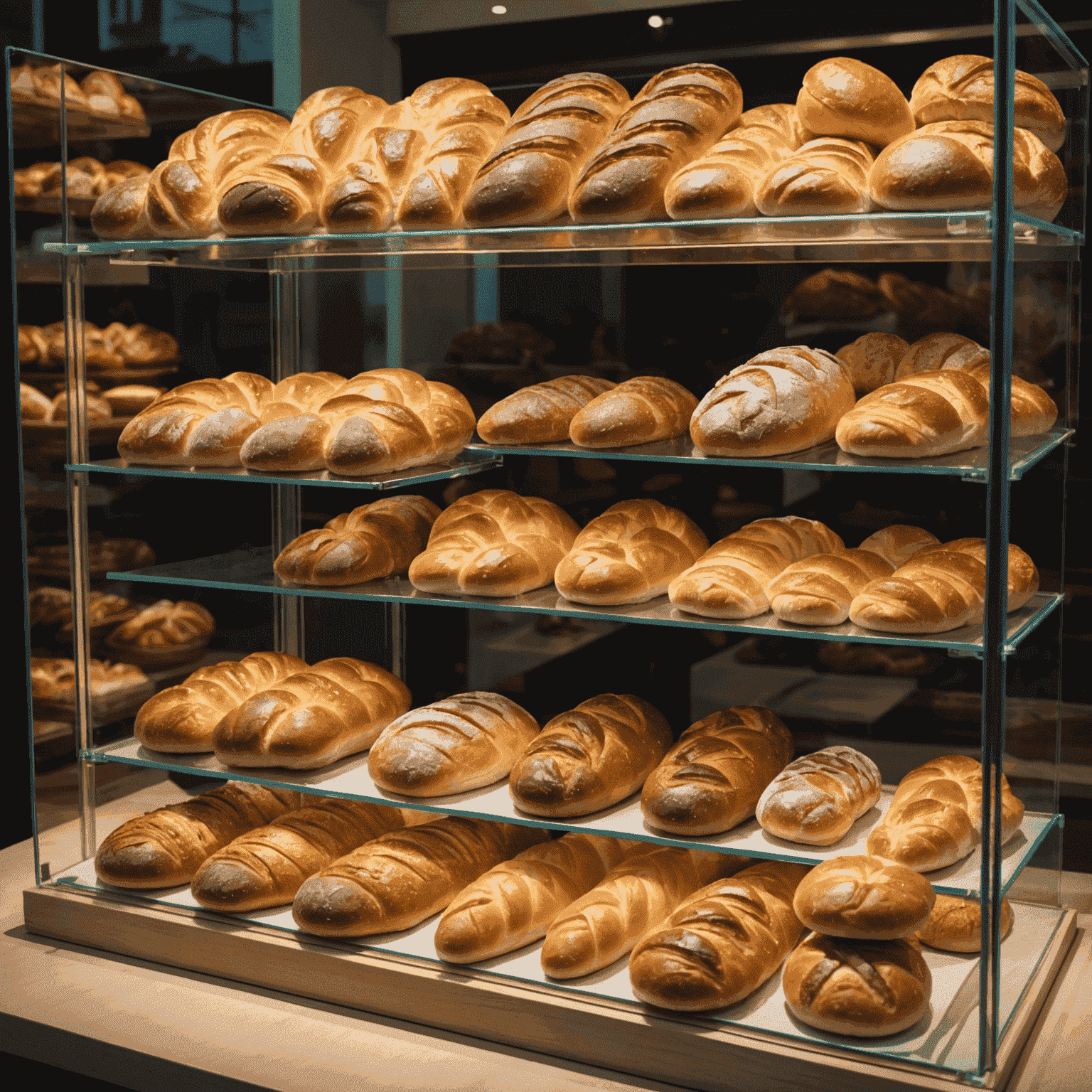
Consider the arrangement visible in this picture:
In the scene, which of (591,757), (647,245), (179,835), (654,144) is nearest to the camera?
(654,144)

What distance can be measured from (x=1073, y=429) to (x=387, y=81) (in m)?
1.85

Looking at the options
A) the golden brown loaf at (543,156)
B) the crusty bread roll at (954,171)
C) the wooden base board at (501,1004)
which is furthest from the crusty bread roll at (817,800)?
the golden brown loaf at (543,156)

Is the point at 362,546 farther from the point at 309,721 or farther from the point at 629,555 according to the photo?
the point at 629,555

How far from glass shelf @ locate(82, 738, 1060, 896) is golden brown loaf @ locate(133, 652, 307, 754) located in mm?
47

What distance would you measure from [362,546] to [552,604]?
460 millimetres

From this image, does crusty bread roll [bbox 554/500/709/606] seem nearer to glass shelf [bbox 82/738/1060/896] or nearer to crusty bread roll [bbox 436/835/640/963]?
glass shelf [bbox 82/738/1060/896]

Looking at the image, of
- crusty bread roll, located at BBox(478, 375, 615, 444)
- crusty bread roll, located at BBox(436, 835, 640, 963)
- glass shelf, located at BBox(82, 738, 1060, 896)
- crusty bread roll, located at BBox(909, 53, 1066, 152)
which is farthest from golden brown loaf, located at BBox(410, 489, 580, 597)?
crusty bread roll, located at BBox(909, 53, 1066, 152)

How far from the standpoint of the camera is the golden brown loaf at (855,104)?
2.19 meters

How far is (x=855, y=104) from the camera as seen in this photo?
7.18 feet

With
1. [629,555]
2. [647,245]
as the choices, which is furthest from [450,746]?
[647,245]

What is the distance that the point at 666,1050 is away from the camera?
2.18 meters

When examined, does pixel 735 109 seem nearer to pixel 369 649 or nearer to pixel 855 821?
pixel 855 821

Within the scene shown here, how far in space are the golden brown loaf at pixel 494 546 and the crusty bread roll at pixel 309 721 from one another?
356 mm

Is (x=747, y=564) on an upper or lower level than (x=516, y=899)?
upper
